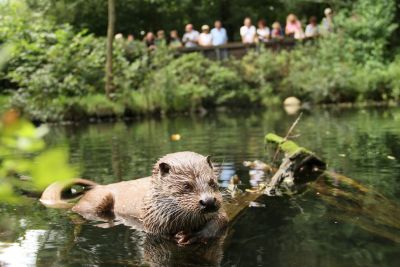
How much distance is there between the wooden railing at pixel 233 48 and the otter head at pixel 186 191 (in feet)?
83.9

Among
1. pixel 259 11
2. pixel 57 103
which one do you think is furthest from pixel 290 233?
pixel 259 11

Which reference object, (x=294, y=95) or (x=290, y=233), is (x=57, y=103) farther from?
(x=290, y=233)

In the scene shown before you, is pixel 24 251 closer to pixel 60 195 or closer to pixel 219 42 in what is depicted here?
pixel 60 195

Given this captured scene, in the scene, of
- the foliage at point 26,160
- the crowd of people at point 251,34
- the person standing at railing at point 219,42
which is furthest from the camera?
the person standing at railing at point 219,42

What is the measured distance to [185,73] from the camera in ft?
94.9

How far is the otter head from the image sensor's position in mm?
4789

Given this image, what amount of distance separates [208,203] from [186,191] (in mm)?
324

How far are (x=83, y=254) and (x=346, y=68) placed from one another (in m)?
25.0

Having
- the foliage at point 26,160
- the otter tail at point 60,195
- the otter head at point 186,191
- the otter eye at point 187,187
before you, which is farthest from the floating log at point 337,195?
the foliage at point 26,160

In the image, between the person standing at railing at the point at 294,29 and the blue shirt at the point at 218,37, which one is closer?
the person standing at railing at the point at 294,29

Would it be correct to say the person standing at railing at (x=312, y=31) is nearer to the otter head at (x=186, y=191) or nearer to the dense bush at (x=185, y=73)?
the dense bush at (x=185, y=73)

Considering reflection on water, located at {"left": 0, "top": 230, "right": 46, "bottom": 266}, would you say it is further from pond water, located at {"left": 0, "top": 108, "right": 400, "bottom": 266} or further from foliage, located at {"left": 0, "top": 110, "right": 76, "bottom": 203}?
foliage, located at {"left": 0, "top": 110, "right": 76, "bottom": 203}

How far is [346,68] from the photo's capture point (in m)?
28.0

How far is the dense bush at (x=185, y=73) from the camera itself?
987 inches
